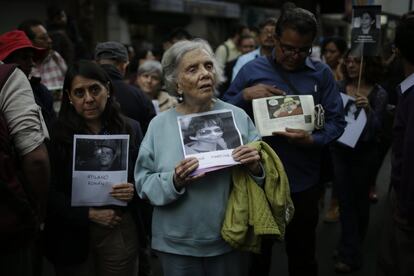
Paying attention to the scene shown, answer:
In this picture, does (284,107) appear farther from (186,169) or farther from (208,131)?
(186,169)

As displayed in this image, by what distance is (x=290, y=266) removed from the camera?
3191 mm

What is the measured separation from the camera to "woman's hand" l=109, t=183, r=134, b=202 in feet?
8.41

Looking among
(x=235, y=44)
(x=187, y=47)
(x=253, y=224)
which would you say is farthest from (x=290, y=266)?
(x=235, y=44)

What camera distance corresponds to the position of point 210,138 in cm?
230

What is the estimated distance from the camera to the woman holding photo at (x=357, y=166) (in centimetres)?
420

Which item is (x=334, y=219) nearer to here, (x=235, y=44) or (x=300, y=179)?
(x=300, y=179)

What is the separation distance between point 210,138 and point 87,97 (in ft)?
2.49

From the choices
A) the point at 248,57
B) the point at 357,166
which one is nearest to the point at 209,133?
the point at 357,166

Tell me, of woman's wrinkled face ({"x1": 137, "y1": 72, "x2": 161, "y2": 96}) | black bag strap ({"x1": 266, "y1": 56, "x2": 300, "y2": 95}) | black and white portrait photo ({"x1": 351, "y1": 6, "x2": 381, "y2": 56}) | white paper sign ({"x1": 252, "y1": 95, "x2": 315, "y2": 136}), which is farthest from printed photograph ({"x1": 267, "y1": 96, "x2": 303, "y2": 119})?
woman's wrinkled face ({"x1": 137, "y1": 72, "x2": 161, "y2": 96})

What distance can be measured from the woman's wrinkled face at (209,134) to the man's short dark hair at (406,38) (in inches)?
43.8

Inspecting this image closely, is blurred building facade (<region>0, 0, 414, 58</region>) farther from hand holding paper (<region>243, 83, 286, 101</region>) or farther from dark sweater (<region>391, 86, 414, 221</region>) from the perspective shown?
dark sweater (<region>391, 86, 414, 221</region>)

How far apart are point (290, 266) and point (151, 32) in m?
12.9

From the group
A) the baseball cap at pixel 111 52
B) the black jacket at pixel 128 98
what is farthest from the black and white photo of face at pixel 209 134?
the baseball cap at pixel 111 52

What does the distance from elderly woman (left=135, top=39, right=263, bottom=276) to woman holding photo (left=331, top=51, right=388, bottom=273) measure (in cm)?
207
